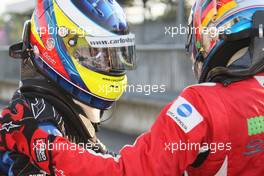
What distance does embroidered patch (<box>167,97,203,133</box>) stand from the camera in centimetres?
165

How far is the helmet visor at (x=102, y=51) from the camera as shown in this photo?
7.52 feet

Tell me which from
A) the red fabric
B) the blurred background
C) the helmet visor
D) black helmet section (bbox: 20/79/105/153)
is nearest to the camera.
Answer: the red fabric

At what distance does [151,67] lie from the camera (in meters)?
8.05

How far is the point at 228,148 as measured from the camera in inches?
65.5

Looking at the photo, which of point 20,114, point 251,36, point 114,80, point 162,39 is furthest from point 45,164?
point 162,39

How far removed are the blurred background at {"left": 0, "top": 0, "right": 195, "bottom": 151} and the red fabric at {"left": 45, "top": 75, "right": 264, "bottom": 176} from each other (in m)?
5.19

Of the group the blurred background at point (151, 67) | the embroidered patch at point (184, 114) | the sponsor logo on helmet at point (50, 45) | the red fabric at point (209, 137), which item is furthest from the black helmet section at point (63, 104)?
the blurred background at point (151, 67)

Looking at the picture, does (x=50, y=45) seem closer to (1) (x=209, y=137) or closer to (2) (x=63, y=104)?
(2) (x=63, y=104)

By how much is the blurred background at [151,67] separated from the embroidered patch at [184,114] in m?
5.22

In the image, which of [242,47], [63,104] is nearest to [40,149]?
[63,104]
